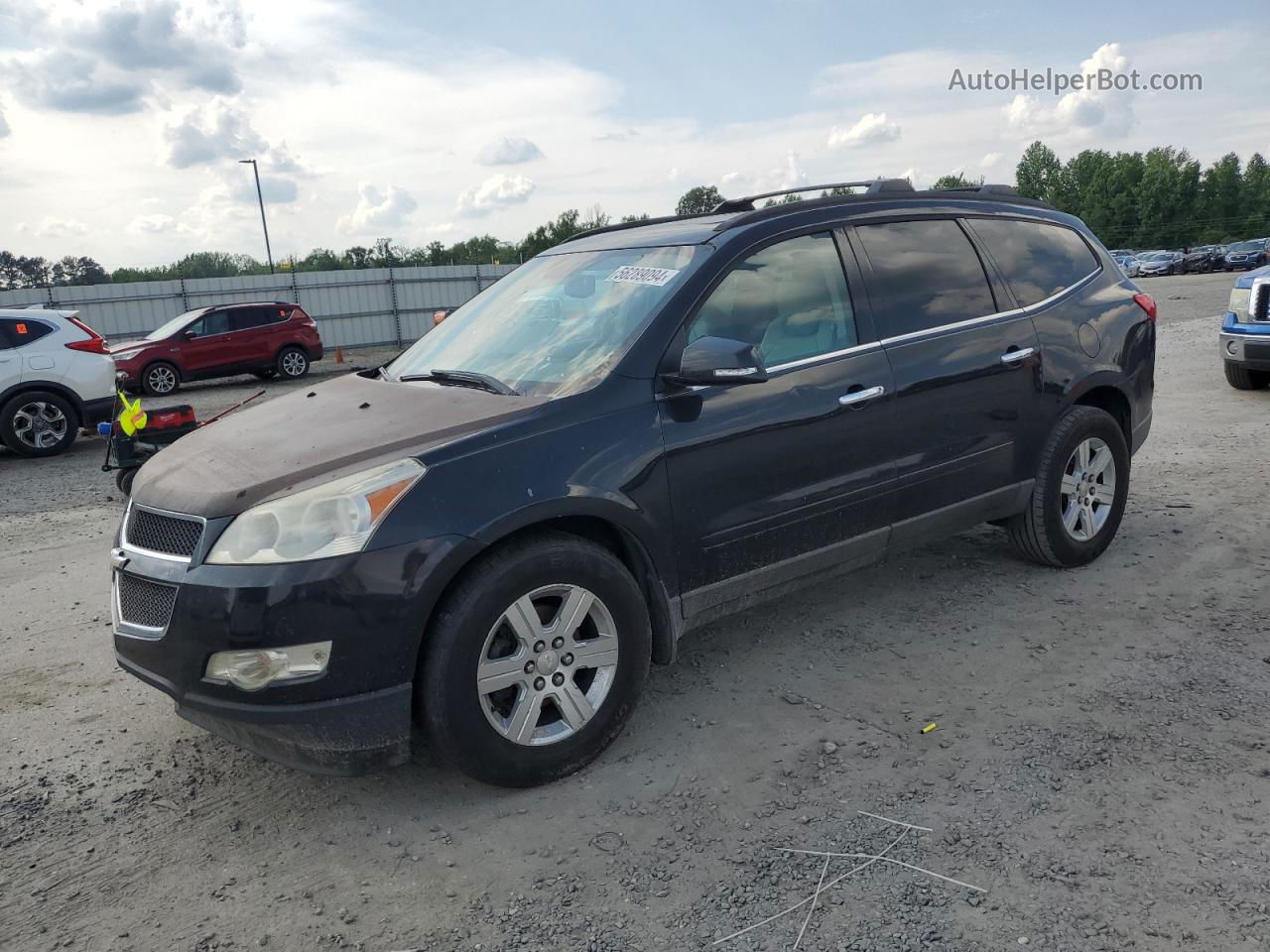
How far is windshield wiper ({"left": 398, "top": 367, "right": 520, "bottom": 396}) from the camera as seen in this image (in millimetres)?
3521

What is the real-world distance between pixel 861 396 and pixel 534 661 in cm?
170

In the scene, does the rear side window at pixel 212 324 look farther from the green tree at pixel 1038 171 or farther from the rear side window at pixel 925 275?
the green tree at pixel 1038 171

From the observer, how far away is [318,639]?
277 centimetres

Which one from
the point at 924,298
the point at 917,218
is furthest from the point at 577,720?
the point at 917,218

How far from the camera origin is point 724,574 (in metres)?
3.59

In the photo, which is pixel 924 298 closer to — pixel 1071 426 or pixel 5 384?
pixel 1071 426

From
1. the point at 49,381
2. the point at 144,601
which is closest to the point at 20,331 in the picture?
the point at 49,381

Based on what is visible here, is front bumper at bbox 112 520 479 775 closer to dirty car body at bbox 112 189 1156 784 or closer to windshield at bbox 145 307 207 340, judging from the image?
dirty car body at bbox 112 189 1156 784

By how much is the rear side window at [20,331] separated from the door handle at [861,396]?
10.3m

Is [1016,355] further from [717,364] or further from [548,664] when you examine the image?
[548,664]

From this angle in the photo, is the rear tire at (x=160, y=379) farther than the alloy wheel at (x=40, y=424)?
Yes

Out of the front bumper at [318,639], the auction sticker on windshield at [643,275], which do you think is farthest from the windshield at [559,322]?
the front bumper at [318,639]

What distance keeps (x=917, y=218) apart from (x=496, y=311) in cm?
192

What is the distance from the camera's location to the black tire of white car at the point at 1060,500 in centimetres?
462
